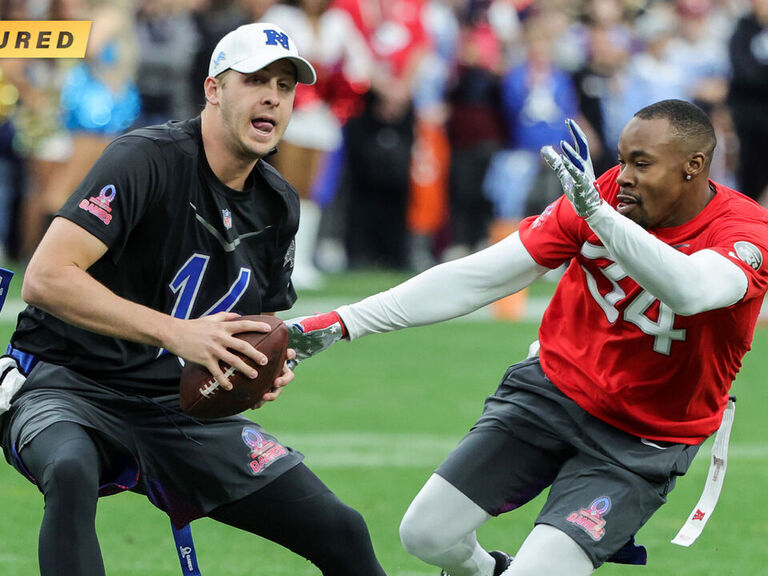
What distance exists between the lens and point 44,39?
15.1 ft

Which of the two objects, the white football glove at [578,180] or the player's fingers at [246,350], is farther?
the player's fingers at [246,350]

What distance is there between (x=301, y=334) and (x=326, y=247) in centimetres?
1104

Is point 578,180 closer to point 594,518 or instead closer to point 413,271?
point 594,518

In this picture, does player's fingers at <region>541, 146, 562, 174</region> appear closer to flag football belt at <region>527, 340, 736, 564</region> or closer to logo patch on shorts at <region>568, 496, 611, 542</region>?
logo patch on shorts at <region>568, 496, 611, 542</region>

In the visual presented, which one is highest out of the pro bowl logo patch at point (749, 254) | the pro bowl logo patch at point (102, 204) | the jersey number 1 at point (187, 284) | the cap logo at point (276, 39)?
the cap logo at point (276, 39)

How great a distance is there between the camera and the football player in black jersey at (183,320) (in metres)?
4.28

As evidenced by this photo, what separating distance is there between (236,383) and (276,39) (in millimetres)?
1148

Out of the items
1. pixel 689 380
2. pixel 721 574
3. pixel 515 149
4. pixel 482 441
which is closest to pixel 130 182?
pixel 482 441

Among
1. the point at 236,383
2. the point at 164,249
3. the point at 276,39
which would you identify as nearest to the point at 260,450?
the point at 236,383

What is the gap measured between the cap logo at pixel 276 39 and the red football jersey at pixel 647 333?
99 centimetres

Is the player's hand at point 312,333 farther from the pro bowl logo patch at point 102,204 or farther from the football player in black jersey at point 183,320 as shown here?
the pro bowl logo patch at point 102,204

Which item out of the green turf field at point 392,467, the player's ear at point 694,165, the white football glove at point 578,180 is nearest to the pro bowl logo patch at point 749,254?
the player's ear at point 694,165

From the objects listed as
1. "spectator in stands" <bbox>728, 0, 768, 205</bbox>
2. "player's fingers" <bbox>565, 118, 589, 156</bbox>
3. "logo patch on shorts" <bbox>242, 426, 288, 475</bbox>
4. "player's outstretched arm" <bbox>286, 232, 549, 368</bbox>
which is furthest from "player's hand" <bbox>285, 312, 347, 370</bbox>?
"spectator in stands" <bbox>728, 0, 768, 205</bbox>

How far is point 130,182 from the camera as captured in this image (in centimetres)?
438
